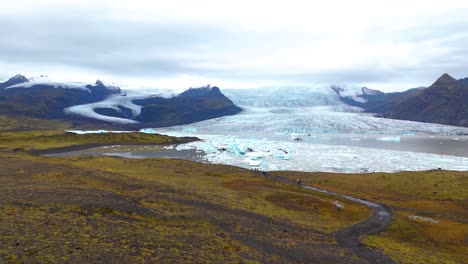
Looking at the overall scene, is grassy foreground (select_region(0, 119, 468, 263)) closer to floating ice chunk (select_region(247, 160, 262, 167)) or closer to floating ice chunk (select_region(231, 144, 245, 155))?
floating ice chunk (select_region(247, 160, 262, 167))

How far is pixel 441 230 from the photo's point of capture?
30.2m

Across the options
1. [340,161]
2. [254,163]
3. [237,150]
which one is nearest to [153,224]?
[254,163]

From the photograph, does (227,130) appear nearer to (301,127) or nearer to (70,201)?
(301,127)

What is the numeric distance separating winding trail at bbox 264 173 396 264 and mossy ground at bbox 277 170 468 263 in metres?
0.70

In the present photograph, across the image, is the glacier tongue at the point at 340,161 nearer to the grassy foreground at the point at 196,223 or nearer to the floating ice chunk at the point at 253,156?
the floating ice chunk at the point at 253,156

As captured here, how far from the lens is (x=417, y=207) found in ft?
132

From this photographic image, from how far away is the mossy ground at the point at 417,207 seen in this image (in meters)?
23.8

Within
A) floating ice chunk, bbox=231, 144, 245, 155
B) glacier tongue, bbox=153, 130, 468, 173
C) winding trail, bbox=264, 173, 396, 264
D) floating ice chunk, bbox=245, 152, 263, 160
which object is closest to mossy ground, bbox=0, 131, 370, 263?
winding trail, bbox=264, 173, 396, 264

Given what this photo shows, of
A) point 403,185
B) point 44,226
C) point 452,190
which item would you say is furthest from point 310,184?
point 44,226

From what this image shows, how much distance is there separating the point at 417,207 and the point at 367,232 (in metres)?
16.2

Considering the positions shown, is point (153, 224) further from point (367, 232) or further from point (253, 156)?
point (253, 156)

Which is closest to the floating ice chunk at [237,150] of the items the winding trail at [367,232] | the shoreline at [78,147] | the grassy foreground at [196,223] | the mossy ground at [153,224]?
the shoreline at [78,147]

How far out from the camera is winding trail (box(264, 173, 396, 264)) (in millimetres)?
20828

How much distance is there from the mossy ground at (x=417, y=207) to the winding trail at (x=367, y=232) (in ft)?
2.29
